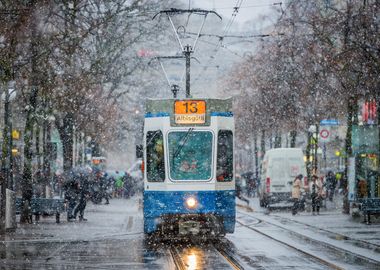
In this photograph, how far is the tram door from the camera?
3453cm

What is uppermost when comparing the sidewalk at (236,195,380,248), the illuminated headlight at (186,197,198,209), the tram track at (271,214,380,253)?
the illuminated headlight at (186,197,198,209)

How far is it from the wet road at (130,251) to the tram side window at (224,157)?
5.12 feet

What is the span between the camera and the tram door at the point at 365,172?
113ft

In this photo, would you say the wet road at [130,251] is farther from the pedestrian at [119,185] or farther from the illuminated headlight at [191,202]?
the pedestrian at [119,185]

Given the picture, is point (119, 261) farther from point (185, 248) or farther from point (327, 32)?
point (327, 32)

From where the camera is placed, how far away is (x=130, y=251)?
2000 cm

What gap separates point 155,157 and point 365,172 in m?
14.8

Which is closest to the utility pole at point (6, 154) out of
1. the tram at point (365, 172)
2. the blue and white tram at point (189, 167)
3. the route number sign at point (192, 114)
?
the blue and white tram at point (189, 167)

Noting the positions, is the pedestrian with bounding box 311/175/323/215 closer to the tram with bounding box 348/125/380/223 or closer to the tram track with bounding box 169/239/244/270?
the tram with bounding box 348/125/380/223

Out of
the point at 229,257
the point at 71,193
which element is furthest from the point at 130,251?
the point at 71,193

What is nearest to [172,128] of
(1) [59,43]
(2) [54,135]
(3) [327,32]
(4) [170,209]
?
(4) [170,209]

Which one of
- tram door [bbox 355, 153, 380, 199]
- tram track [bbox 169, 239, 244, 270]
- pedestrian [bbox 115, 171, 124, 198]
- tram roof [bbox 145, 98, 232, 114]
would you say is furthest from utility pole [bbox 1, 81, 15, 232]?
pedestrian [bbox 115, 171, 124, 198]

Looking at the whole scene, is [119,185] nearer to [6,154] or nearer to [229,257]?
[6,154]

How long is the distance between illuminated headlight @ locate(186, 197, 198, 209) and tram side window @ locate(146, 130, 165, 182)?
2.53 feet
